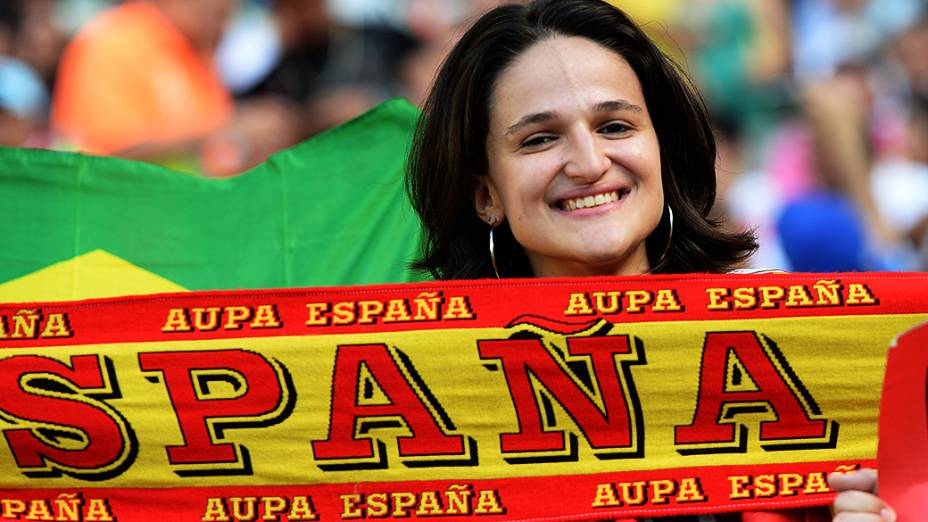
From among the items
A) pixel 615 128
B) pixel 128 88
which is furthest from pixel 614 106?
pixel 128 88

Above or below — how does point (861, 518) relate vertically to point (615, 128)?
below

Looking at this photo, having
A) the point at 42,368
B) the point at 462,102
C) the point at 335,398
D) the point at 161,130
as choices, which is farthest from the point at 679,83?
the point at 161,130

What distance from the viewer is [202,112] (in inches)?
176

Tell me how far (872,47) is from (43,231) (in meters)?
5.50

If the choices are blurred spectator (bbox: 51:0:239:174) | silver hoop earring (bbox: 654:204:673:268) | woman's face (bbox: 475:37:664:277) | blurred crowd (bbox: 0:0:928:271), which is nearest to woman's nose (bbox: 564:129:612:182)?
woman's face (bbox: 475:37:664:277)

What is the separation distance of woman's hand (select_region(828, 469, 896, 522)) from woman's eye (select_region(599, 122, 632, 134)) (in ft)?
2.44

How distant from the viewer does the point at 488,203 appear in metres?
2.67

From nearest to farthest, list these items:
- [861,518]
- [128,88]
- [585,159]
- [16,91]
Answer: [861,518], [585,159], [128,88], [16,91]

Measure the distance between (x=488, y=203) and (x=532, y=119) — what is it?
0.84 feet

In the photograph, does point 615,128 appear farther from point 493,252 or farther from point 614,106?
point 493,252

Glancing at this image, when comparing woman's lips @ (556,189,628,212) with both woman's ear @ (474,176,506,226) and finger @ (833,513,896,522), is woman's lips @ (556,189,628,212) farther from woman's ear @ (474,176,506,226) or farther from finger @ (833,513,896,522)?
finger @ (833,513,896,522)

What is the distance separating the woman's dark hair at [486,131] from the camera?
101 inches

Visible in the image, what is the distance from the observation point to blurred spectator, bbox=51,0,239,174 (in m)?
4.24

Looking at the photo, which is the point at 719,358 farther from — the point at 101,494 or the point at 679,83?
the point at 101,494
